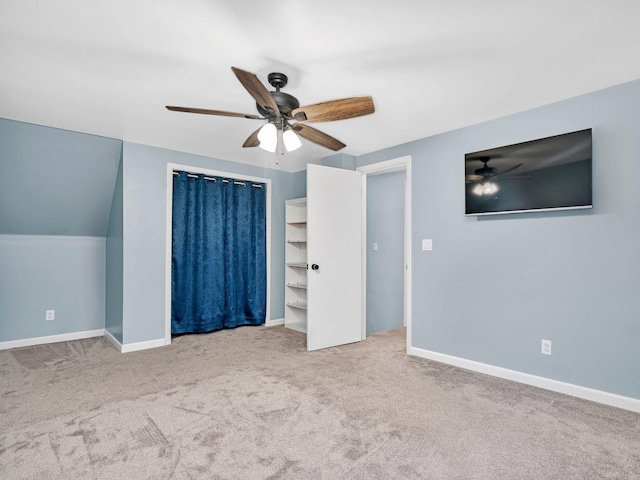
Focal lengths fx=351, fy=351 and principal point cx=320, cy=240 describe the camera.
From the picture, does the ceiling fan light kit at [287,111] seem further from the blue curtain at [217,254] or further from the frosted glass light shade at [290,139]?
the blue curtain at [217,254]

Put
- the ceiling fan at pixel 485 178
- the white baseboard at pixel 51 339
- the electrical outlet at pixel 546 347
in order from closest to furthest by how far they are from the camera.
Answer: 1. the electrical outlet at pixel 546 347
2. the ceiling fan at pixel 485 178
3. the white baseboard at pixel 51 339

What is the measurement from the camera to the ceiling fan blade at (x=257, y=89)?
67.4 inches

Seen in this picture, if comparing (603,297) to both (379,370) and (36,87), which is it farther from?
(36,87)

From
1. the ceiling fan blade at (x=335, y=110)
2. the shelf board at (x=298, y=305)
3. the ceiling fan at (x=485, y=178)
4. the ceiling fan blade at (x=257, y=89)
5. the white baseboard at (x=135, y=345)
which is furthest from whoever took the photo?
the shelf board at (x=298, y=305)

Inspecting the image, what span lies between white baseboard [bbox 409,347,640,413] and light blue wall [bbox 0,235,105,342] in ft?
13.0

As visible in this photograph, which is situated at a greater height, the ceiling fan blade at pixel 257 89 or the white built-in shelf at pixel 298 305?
the ceiling fan blade at pixel 257 89

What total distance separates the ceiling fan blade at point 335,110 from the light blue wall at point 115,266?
254cm

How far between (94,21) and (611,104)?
10.9 feet

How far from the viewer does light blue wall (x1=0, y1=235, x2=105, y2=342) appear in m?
3.87

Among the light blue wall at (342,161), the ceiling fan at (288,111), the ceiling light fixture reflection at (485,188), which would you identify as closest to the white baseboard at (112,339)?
the ceiling fan at (288,111)

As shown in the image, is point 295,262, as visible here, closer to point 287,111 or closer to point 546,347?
point 287,111

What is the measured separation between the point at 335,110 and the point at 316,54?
0.34 metres

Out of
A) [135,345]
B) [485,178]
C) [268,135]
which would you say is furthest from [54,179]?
[485,178]

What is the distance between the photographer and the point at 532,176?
9.14ft
